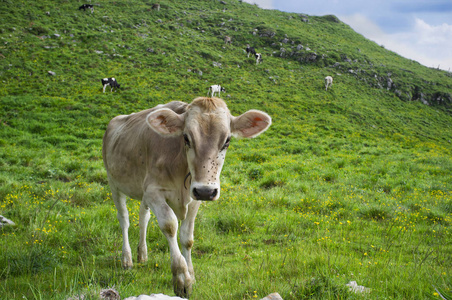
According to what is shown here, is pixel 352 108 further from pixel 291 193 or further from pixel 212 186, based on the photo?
pixel 212 186

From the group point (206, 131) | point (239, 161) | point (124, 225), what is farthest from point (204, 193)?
point (239, 161)

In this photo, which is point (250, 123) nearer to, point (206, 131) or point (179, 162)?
point (206, 131)

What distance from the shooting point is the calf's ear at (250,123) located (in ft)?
12.3

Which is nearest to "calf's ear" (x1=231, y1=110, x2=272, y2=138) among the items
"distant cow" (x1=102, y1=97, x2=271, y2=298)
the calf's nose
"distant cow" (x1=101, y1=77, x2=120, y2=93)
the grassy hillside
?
"distant cow" (x1=102, y1=97, x2=271, y2=298)

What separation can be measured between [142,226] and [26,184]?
17.2 feet

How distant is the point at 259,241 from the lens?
221 inches

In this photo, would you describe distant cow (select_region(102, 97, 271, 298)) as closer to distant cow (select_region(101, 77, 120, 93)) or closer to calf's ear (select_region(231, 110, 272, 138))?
calf's ear (select_region(231, 110, 272, 138))

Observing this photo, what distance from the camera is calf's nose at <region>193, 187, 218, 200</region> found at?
3.06 metres

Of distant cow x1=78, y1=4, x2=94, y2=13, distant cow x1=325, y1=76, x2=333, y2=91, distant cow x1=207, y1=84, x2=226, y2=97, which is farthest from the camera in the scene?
distant cow x1=78, y1=4, x2=94, y2=13

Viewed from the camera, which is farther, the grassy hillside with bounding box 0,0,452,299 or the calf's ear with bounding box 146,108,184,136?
the grassy hillside with bounding box 0,0,452,299

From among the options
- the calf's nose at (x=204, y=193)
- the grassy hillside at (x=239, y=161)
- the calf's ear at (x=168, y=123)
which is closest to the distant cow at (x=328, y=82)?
the grassy hillside at (x=239, y=161)

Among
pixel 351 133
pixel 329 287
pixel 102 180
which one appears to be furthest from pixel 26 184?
pixel 351 133

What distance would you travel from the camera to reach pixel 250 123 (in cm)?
382

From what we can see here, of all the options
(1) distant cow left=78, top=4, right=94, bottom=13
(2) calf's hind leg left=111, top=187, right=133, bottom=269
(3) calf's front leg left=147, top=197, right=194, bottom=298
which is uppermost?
(1) distant cow left=78, top=4, right=94, bottom=13
